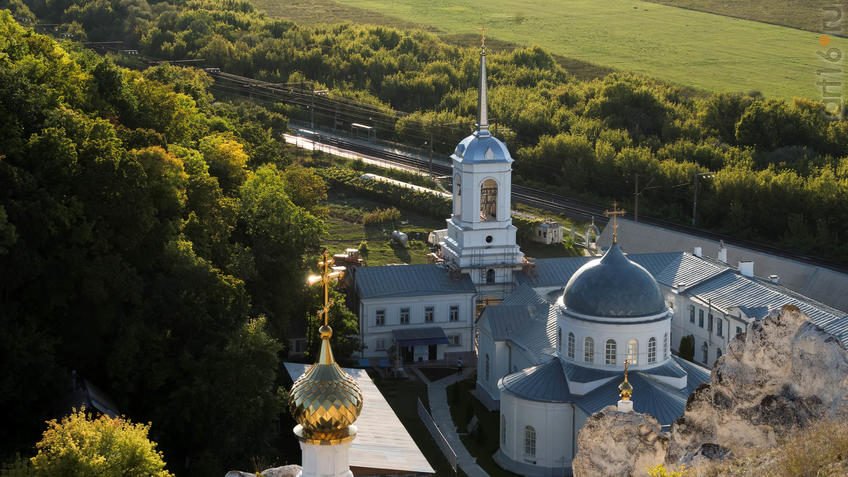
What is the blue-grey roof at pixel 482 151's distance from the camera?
55.8 meters

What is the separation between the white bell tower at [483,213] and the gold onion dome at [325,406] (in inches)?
1478

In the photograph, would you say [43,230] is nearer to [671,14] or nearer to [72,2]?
[671,14]

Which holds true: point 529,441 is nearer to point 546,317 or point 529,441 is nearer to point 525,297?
→ point 546,317

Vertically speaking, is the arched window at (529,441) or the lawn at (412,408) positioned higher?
the arched window at (529,441)

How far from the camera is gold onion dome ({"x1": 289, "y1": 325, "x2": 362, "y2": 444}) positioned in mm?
18438

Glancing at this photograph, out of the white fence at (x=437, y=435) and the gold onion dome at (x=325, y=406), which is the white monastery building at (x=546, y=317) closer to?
the white fence at (x=437, y=435)

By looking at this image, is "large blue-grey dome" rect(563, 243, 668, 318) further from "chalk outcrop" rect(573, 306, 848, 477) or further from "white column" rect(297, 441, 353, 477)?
"white column" rect(297, 441, 353, 477)

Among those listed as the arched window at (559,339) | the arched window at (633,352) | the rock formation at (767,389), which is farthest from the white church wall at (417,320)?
the rock formation at (767,389)

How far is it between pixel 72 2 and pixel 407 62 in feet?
141

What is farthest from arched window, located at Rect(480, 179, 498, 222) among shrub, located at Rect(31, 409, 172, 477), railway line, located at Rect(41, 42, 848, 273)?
shrub, located at Rect(31, 409, 172, 477)

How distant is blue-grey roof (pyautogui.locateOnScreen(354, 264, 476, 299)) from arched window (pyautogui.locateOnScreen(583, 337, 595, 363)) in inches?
535

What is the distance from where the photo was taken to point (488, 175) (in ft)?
184

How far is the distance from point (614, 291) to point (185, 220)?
18492 millimetres

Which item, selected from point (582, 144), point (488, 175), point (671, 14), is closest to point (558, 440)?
point (488, 175)
